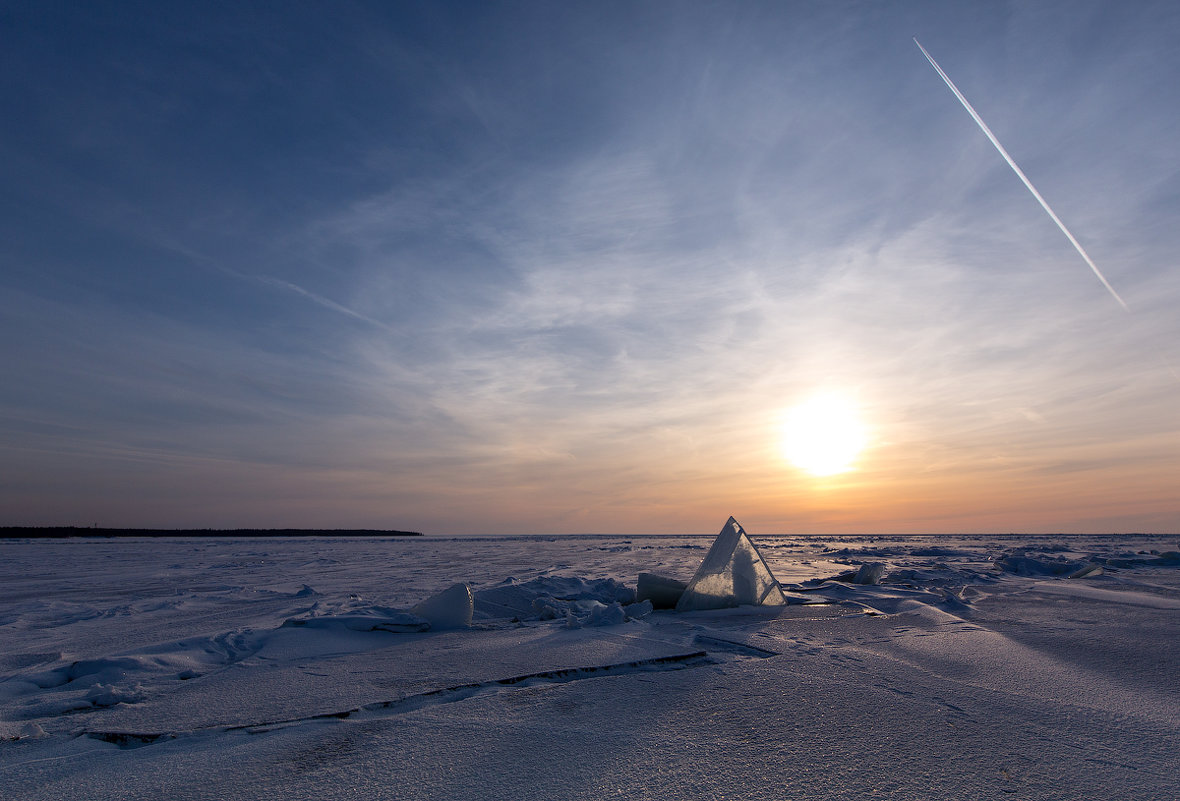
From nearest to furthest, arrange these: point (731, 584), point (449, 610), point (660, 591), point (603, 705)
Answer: point (603, 705)
point (449, 610)
point (731, 584)
point (660, 591)

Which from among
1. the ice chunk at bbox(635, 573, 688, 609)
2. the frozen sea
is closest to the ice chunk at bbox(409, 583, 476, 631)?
the frozen sea

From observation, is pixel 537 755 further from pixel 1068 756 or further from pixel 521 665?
pixel 1068 756

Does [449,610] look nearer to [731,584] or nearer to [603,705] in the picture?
[603,705]

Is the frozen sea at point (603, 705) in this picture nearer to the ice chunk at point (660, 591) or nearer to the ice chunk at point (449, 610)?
the ice chunk at point (449, 610)

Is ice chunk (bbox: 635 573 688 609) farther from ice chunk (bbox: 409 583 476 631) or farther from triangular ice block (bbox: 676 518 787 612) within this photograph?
ice chunk (bbox: 409 583 476 631)

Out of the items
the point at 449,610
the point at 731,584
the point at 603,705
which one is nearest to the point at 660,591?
the point at 731,584

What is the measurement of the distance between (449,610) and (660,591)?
6.51 ft

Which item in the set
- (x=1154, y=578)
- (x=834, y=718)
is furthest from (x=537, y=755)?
(x=1154, y=578)

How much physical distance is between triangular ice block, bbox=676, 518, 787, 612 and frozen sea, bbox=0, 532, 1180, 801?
0.68 ft

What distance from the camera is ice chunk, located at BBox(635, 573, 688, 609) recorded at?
5316 millimetres

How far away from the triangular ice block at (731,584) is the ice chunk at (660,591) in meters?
0.13

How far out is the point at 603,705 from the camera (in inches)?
90.0

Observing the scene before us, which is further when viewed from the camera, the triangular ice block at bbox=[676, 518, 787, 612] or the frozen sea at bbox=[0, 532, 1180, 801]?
the triangular ice block at bbox=[676, 518, 787, 612]

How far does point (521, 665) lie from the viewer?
295 centimetres
